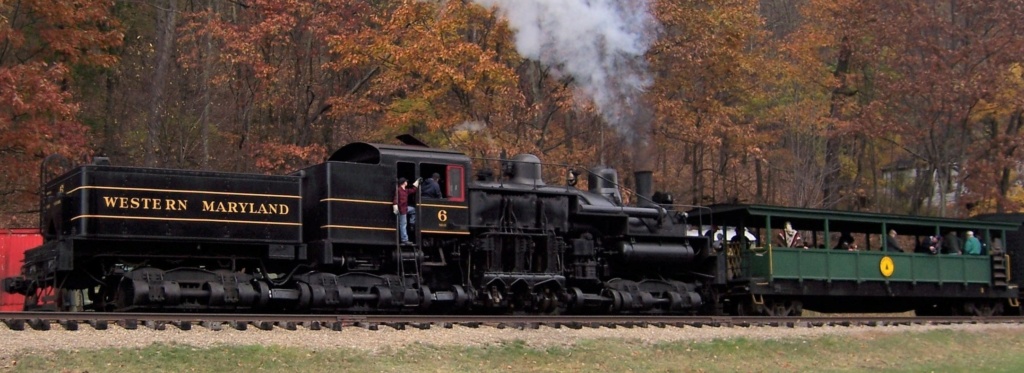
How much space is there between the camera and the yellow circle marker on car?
80.7 feet

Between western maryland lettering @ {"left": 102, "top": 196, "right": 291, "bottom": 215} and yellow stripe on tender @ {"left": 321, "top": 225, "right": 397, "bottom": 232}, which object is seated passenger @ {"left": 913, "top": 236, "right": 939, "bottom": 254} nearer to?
yellow stripe on tender @ {"left": 321, "top": 225, "right": 397, "bottom": 232}

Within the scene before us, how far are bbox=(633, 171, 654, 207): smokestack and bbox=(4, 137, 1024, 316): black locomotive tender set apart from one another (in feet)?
0.09

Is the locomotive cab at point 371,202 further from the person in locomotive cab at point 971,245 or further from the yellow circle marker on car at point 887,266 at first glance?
the person in locomotive cab at point 971,245

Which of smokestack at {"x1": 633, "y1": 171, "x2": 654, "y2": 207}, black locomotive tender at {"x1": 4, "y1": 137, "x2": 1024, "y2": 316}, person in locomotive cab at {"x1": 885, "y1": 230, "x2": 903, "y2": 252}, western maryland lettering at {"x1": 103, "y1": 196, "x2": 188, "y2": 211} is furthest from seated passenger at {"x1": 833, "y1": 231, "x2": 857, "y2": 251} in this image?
Result: western maryland lettering at {"x1": 103, "y1": 196, "x2": 188, "y2": 211}

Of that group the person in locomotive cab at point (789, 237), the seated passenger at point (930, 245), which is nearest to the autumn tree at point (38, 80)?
the person in locomotive cab at point (789, 237)

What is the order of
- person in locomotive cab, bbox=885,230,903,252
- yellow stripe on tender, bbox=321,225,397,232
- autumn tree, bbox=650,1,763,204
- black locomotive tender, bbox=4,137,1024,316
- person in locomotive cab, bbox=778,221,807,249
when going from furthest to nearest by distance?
1. autumn tree, bbox=650,1,763,204
2. person in locomotive cab, bbox=885,230,903,252
3. person in locomotive cab, bbox=778,221,807,249
4. yellow stripe on tender, bbox=321,225,397,232
5. black locomotive tender, bbox=4,137,1024,316

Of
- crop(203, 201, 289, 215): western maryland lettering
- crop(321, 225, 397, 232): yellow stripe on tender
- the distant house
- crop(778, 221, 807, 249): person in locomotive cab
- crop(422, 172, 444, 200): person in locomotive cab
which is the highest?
the distant house

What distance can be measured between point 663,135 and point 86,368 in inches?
849

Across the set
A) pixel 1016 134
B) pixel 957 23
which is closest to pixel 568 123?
pixel 957 23

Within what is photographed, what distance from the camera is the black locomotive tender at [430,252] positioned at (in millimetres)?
17281

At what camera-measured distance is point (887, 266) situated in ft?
80.9

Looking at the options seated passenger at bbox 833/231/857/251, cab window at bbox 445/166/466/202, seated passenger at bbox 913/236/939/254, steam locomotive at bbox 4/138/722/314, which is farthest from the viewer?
seated passenger at bbox 913/236/939/254

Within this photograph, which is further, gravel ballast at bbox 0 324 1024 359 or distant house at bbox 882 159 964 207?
distant house at bbox 882 159 964 207

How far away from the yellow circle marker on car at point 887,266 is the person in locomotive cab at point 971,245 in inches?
103
